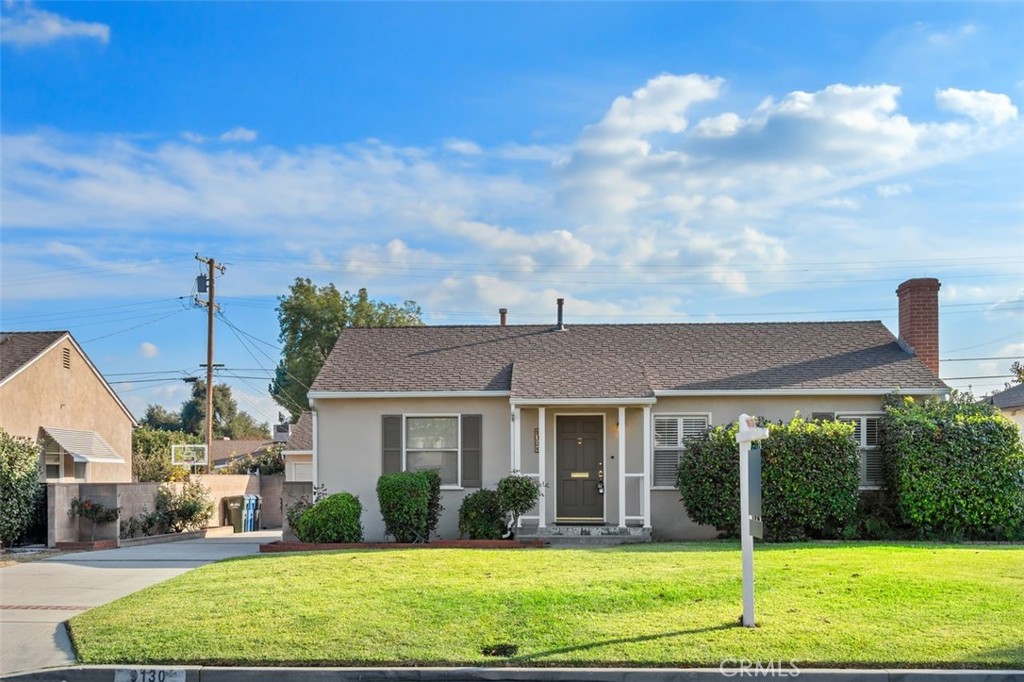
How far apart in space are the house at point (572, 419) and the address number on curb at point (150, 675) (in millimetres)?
10125

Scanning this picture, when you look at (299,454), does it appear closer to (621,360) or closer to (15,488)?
(15,488)

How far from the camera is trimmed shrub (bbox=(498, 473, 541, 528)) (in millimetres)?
16375

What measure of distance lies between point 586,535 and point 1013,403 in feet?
82.9

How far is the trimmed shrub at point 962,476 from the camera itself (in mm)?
15961

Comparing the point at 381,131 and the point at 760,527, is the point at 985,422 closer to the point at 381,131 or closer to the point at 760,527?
the point at 760,527

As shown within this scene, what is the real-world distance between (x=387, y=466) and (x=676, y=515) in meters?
5.80

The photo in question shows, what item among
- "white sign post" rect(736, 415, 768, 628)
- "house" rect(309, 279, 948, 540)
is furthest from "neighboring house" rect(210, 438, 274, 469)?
"white sign post" rect(736, 415, 768, 628)

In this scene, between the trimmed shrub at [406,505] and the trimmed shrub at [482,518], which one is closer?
the trimmed shrub at [406,505]

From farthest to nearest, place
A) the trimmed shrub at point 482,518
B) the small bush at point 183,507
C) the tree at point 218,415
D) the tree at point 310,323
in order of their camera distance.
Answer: the tree at point 218,415 → the tree at point 310,323 → the small bush at point 183,507 → the trimmed shrub at point 482,518

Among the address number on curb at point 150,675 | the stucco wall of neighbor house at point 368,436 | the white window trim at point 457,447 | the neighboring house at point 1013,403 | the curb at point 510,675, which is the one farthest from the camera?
the neighboring house at point 1013,403

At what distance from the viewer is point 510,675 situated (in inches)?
294

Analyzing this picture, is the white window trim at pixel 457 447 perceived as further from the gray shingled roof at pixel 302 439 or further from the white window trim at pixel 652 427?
the gray shingled roof at pixel 302 439

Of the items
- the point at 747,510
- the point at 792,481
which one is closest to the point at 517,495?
the point at 792,481

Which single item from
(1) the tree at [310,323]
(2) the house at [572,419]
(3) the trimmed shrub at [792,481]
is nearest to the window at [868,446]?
(2) the house at [572,419]
